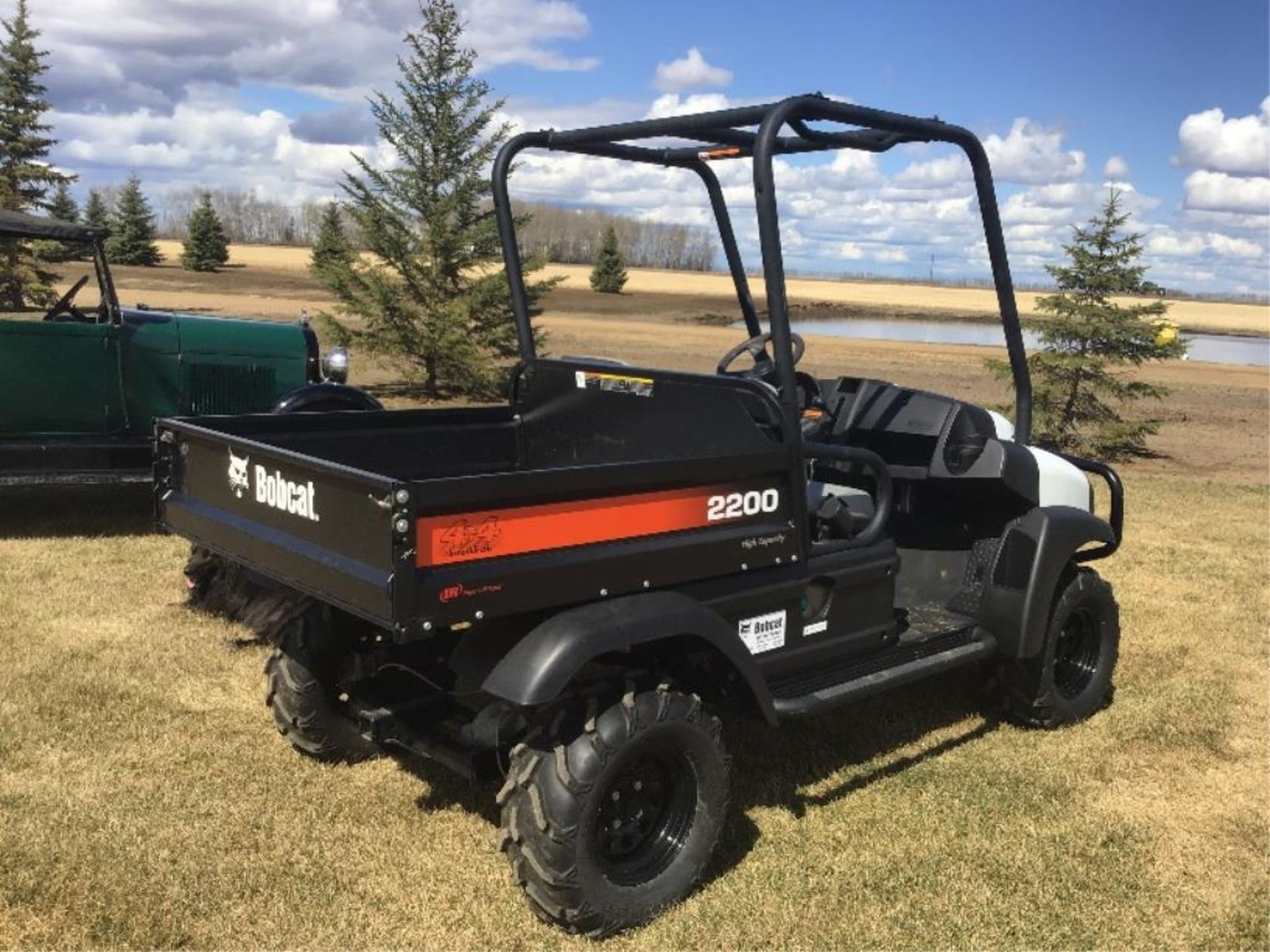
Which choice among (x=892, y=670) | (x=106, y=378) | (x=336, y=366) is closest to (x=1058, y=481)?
(x=892, y=670)

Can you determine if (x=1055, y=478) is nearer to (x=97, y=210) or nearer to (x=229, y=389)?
(x=229, y=389)

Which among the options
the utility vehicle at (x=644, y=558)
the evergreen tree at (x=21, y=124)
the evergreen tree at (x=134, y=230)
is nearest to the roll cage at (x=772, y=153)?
the utility vehicle at (x=644, y=558)

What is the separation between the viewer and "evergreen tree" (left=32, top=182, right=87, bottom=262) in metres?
8.30

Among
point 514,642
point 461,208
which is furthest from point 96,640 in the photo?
point 461,208

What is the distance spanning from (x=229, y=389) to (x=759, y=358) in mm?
5049

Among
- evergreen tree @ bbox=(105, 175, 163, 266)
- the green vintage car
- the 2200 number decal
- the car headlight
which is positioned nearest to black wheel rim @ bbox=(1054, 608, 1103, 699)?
the 2200 number decal

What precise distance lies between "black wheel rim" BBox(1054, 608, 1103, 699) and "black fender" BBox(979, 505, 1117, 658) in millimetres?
523

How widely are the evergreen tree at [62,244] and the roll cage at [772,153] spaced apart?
4.81 m

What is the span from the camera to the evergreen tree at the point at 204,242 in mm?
52812

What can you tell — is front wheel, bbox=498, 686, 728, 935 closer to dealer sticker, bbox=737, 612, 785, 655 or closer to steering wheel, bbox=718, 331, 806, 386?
dealer sticker, bbox=737, 612, 785, 655

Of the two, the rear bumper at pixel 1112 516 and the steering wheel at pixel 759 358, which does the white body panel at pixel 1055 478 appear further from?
the steering wheel at pixel 759 358

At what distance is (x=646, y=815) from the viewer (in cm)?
360

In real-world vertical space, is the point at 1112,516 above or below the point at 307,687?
above

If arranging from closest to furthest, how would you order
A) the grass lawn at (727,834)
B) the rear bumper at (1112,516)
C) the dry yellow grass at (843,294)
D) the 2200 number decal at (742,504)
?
the grass lawn at (727,834), the 2200 number decal at (742,504), the rear bumper at (1112,516), the dry yellow grass at (843,294)
